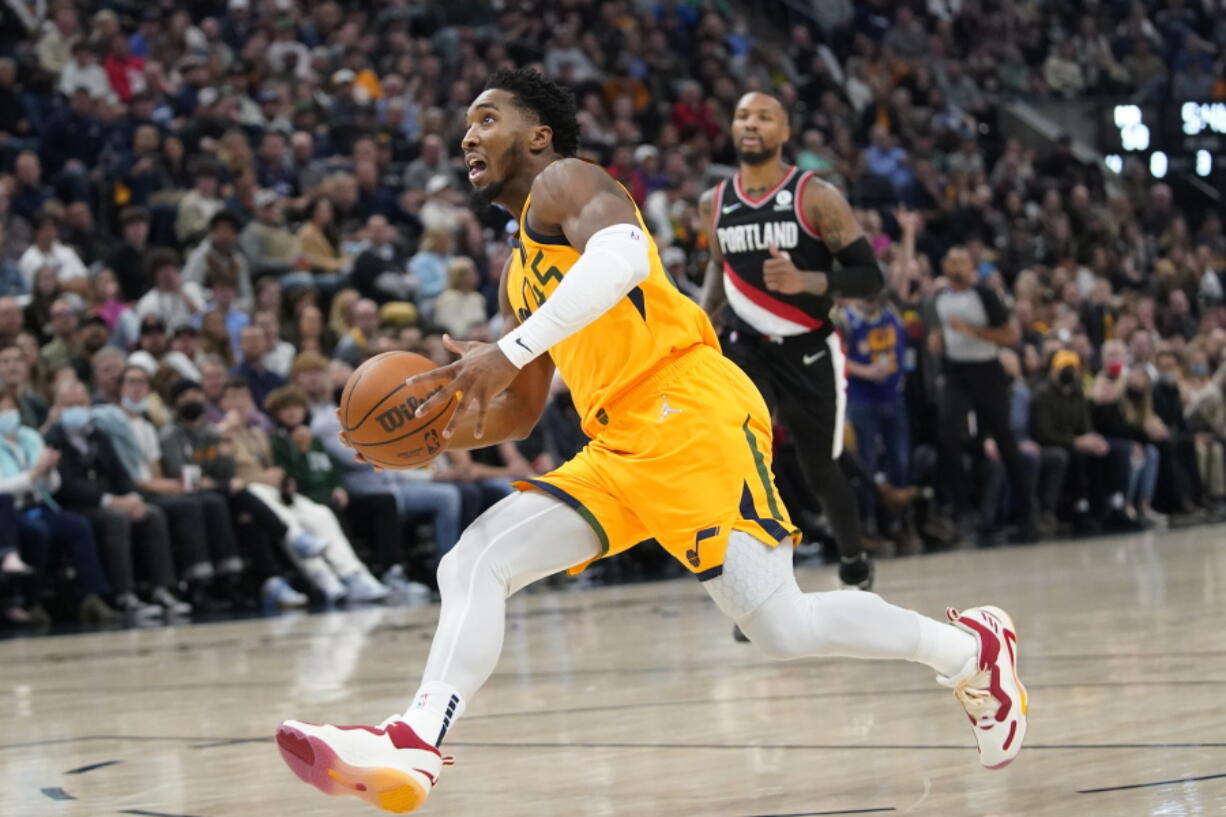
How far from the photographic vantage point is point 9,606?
32.0ft

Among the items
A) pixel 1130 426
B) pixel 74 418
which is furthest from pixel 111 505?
pixel 1130 426

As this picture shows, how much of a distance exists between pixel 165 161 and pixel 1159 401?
8.90 metres

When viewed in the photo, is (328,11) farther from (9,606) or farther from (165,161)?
(9,606)

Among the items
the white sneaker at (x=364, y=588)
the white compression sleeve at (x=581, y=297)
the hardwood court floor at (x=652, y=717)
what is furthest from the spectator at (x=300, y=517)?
the white compression sleeve at (x=581, y=297)

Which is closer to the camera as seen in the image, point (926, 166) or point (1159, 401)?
point (1159, 401)

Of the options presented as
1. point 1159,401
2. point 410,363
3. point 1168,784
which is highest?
point 410,363

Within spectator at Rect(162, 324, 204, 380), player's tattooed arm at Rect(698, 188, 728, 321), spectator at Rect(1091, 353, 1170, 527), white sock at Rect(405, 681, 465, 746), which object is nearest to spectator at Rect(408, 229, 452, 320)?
spectator at Rect(162, 324, 204, 380)

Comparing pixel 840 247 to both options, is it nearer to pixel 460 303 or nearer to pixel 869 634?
pixel 869 634

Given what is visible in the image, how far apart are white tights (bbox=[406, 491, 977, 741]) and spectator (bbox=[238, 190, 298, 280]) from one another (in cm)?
908

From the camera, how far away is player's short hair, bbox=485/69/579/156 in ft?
13.8

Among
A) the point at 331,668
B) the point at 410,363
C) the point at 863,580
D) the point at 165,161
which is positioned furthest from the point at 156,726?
the point at 165,161

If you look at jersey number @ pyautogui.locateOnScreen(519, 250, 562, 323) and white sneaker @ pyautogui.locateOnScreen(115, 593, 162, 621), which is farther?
white sneaker @ pyautogui.locateOnScreen(115, 593, 162, 621)

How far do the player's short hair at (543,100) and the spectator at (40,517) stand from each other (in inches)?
238

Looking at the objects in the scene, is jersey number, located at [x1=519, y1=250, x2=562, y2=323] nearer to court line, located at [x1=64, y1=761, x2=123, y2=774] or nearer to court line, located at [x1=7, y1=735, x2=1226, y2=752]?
court line, located at [x1=7, y1=735, x2=1226, y2=752]
